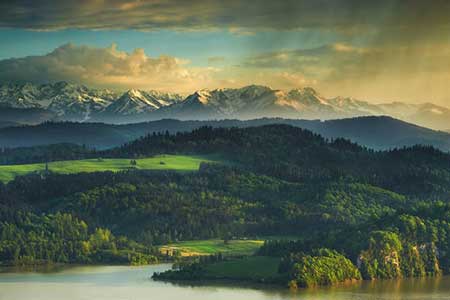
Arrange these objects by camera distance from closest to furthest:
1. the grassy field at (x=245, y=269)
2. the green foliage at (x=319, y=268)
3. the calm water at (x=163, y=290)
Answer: the calm water at (x=163, y=290) < the green foliage at (x=319, y=268) < the grassy field at (x=245, y=269)

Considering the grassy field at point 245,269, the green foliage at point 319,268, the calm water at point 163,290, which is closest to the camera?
the calm water at point 163,290

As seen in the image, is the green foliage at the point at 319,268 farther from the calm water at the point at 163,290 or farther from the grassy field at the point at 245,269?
the calm water at the point at 163,290

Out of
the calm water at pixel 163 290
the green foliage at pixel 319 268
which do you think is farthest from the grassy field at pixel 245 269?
the calm water at pixel 163 290

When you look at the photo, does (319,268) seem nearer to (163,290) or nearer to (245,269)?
(245,269)

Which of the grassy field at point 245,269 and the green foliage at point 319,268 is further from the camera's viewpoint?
the grassy field at point 245,269

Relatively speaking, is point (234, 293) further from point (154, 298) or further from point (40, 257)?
point (40, 257)

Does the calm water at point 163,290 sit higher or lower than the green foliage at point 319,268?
lower

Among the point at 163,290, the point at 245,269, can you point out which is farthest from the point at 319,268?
the point at 163,290
